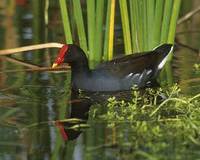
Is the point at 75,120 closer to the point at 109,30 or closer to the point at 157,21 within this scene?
the point at 109,30

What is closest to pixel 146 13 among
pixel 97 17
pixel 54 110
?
pixel 97 17

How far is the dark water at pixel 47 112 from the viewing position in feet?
17.1

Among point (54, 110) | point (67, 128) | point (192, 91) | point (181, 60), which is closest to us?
point (67, 128)

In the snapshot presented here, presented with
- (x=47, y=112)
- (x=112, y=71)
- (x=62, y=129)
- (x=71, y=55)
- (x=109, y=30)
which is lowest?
(x=62, y=129)

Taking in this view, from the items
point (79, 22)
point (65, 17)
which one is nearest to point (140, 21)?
point (79, 22)

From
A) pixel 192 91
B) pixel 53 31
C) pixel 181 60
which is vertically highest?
pixel 53 31

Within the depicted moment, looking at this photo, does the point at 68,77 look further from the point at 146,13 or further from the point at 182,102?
the point at 182,102

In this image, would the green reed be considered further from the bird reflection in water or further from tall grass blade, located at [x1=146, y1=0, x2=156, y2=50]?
the bird reflection in water

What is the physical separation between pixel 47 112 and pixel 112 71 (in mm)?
1130

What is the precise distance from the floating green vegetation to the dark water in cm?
4

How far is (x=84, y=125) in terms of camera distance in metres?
5.87

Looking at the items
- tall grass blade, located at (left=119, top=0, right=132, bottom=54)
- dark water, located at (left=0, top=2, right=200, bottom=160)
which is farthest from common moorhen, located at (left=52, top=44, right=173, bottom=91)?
tall grass blade, located at (left=119, top=0, right=132, bottom=54)

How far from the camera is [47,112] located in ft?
20.9

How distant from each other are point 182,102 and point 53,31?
4.67 meters
